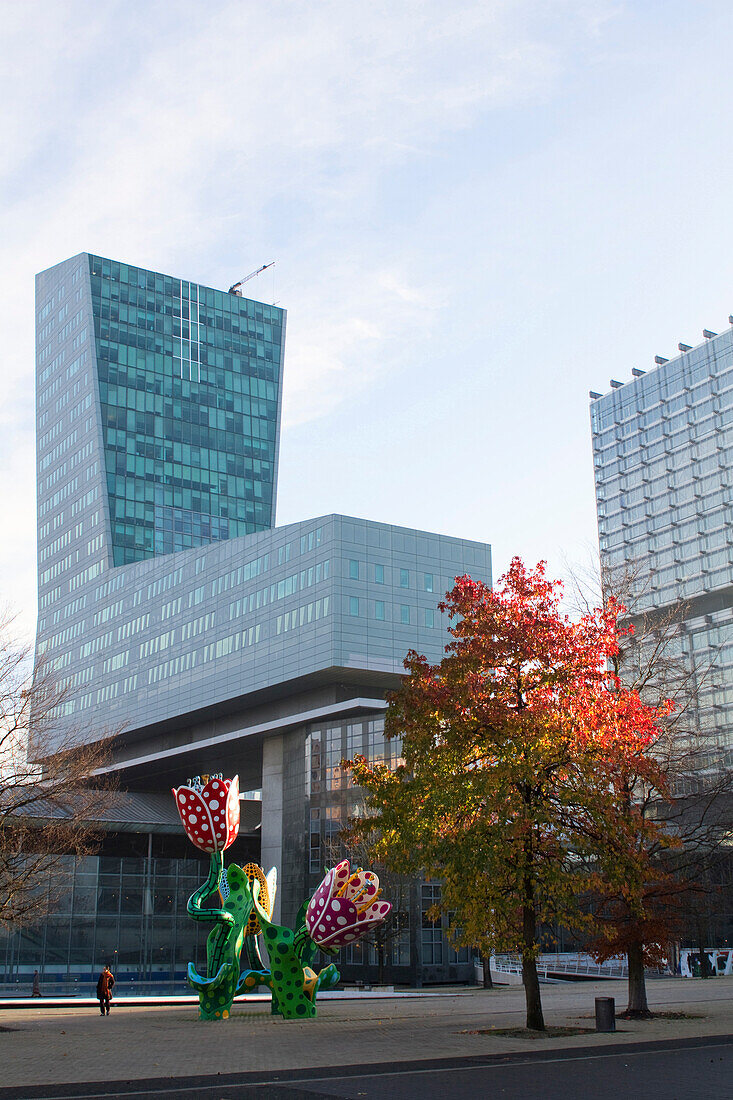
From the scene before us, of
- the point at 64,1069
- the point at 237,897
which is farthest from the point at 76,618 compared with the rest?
the point at 64,1069

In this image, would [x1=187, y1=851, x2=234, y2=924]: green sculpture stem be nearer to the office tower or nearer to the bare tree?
the bare tree

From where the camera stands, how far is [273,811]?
259ft

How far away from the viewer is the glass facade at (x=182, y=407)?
13012 cm

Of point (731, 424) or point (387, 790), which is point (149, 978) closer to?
point (387, 790)

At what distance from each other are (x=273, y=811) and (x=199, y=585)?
22824 mm

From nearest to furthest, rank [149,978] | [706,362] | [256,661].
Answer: [149,978]
[256,661]
[706,362]

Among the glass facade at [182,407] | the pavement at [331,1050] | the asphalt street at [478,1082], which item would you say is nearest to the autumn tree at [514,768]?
the pavement at [331,1050]

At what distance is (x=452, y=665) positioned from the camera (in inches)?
1037

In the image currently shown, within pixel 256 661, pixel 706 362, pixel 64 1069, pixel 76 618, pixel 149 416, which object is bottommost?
pixel 64 1069

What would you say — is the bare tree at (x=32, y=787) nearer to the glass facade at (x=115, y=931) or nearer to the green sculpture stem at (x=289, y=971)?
the green sculpture stem at (x=289, y=971)

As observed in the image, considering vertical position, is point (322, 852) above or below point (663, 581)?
below

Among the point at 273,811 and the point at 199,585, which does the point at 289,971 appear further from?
the point at 199,585

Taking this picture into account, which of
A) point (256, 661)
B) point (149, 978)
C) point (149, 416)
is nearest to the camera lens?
point (149, 978)

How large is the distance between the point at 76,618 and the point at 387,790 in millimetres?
96264
